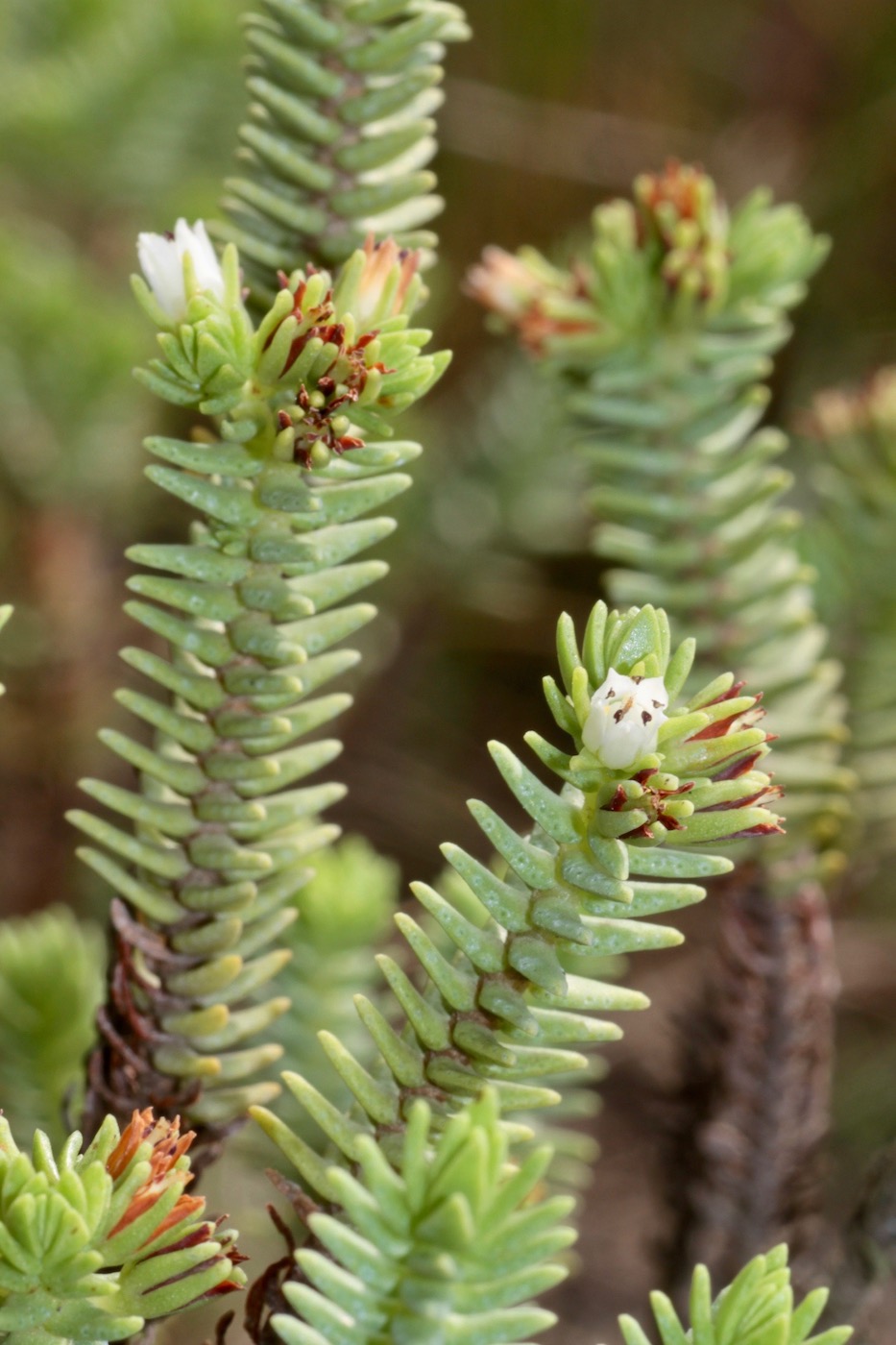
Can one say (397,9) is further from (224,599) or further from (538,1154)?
(538,1154)

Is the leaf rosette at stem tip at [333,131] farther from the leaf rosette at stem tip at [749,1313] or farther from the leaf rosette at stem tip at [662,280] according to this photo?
the leaf rosette at stem tip at [749,1313]

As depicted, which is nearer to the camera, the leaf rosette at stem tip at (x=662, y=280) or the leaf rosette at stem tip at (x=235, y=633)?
the leaf rosette at stem tip at (x=235, y=633)

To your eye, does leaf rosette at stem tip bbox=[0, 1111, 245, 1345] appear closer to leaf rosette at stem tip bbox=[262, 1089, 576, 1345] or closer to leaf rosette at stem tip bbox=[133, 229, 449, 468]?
leaf rosette at stem tip bbox=[262, 1089, 576, 1345]

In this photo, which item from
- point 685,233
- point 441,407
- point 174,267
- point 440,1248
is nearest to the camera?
point 440,1248

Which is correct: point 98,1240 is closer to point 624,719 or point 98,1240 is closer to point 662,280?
point 624,719

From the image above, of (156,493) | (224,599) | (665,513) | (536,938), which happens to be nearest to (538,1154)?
(536,938)

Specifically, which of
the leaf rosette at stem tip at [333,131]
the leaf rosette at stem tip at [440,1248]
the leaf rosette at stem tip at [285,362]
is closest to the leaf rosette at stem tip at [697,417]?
the leaf rosette at stem tip at [333,131]

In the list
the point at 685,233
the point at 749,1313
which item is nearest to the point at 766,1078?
the point at 749,1313
